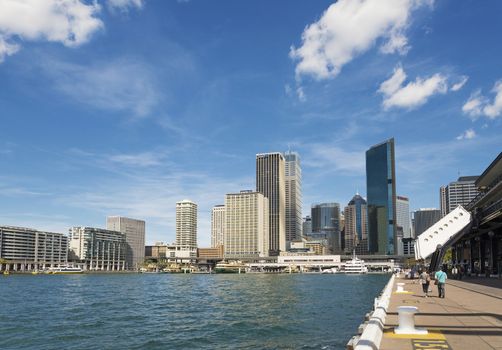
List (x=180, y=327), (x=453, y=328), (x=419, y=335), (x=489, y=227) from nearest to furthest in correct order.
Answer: (x=419, y=335), (x=453, y=328), (x=180, y=327), (x=489, y=227)

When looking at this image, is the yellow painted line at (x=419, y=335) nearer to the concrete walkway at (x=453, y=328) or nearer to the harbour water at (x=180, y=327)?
the concrete walkway at (x=453, y=328)

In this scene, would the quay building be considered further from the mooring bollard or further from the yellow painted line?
the mooring bollard

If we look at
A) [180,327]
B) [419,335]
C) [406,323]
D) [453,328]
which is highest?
[406,323]

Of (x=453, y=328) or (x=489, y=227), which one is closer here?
(x=453, y=328)

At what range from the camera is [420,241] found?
262 ft

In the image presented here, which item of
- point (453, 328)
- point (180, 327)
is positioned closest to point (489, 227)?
point (180, 327)

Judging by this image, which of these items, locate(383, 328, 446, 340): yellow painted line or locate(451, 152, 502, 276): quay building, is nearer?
locate(383, 328, 446, 340): yellow painted line

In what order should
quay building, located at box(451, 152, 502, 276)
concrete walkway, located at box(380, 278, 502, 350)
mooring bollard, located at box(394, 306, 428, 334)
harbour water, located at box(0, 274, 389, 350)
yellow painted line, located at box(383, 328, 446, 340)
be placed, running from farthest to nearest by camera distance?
quay building, located at box(451, 152, 502, 276)
harbour water, located at box(0, 274, 389, 350)
mooring bollard, located at box(394, 306, 428, 334)
yellow painted line, located at box(383, 328, 446, 340)
concrete walkway, located at box(380, 278, 502, 350)

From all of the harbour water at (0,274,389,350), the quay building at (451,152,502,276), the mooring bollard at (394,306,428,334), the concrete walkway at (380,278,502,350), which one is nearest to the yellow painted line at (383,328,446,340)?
the concrete walkway at (380,278,502,350)

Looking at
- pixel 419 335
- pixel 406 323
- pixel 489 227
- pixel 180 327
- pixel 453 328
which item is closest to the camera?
pixel 419 335

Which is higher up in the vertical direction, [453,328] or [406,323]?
[406,323]

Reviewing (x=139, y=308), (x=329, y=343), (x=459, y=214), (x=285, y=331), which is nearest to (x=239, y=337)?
(x=285, y=331)

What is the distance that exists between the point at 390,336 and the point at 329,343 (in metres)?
11.3

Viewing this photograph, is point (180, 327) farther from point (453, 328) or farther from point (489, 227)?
point (489, 227)
